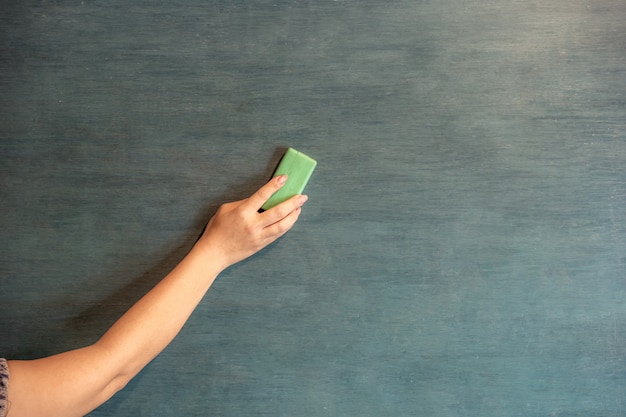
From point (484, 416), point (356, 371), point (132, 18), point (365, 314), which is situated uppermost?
point (132, 18)

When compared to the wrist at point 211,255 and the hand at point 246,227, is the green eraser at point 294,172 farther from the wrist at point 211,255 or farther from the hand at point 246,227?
the wrist at point 211,255

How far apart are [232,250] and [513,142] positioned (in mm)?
660

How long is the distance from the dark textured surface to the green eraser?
0.03 m

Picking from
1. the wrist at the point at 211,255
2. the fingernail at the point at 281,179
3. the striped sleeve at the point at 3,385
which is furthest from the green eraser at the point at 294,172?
the striped sleeve at the point at 3,385

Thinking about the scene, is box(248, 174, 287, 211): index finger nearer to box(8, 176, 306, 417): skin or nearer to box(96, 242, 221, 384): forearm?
box(8, 176, 306, 417): skin

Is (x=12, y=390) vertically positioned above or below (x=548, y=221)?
above

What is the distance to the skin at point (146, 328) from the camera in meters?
0.82

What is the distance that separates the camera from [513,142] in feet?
3.64

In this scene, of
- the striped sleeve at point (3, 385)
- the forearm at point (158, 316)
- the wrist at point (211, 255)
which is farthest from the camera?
the wrist at point (211, 255)

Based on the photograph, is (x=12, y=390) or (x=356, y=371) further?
(x=356, y=371)

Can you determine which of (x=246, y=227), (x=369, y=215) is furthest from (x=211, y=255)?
(x=369, y=215)

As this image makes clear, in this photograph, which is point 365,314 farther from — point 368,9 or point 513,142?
point 368,9

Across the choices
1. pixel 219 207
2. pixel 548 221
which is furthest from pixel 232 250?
pixel 548 221

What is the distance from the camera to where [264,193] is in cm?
106
